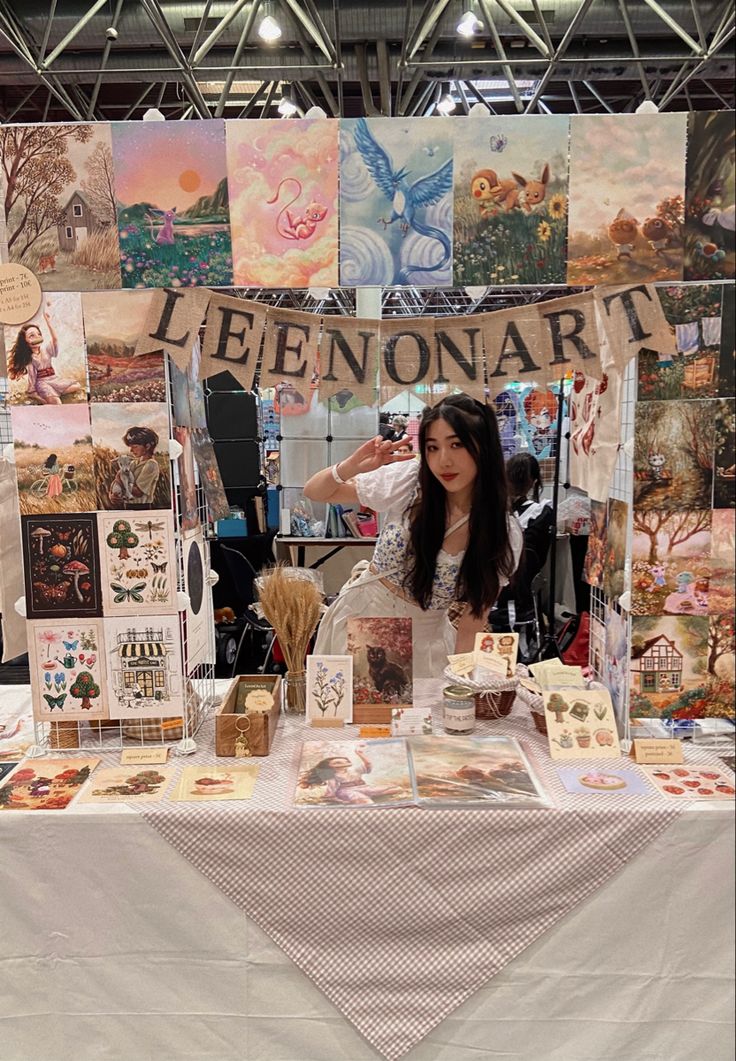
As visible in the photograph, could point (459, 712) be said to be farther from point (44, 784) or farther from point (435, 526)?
point (44, 784)

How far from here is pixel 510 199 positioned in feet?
5.95

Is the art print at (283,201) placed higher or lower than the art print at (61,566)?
higher

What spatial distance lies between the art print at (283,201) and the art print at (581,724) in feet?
3.92

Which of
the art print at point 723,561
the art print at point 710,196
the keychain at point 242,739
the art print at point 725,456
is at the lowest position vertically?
the keychain at point 242,739

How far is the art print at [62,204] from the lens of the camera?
1.81 meters

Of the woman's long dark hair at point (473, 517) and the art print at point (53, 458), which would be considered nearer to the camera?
the art print at point (53, 458)

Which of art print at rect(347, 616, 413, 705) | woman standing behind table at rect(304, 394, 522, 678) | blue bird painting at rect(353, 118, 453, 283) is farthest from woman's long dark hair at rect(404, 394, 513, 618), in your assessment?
blue bird painting at rect(353, 118, 453, 283)

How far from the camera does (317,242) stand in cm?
184

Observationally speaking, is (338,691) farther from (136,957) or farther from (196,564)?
(136,957)

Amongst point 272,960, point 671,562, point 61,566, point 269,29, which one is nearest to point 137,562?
point 61,566

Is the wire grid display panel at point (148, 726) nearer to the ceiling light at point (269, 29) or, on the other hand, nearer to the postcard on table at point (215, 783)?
the postcard on table at point (215, 783)

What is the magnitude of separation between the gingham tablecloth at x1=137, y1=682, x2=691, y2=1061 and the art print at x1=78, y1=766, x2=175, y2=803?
3.4 inches

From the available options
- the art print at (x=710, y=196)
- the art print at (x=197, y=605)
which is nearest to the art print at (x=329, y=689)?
the art print at (x=197, y=605)

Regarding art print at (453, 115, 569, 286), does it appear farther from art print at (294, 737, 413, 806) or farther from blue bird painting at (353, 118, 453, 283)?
art print at (294, 737, 413, 806)
